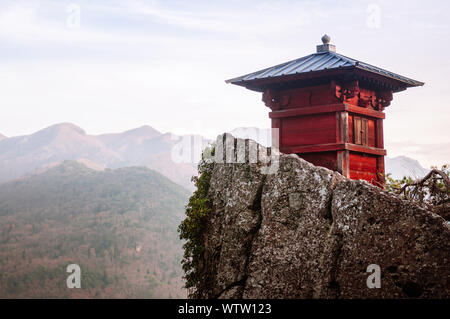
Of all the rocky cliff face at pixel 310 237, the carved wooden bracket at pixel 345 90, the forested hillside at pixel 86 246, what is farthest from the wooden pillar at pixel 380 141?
the forested hillside at pixel 86 246

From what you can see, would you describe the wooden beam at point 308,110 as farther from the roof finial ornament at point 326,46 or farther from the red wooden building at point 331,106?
the roof finial ornament at point 326,46

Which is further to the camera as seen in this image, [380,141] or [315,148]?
[380,141]

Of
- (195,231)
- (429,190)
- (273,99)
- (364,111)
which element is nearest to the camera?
(195,231)

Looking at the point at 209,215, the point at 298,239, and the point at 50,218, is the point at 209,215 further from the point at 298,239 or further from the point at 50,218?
the point at 50,218

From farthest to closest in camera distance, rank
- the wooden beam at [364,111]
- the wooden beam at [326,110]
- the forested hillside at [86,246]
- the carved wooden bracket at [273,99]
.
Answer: the forested hillside at [86,246], the carved wooden bracket at [273,99], the wooden beam at [364,111], the wooden beam at [326,110]

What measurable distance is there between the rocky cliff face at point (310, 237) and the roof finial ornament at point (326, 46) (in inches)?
204

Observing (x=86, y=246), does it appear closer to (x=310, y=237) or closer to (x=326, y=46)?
(x=326, y=46)

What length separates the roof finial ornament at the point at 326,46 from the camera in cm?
1511

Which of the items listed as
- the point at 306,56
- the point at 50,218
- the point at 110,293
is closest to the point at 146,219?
the point at 50,218

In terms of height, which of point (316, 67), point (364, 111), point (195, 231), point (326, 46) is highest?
point (326, 46)

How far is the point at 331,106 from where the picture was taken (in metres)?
13.4

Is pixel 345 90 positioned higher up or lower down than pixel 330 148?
higher up

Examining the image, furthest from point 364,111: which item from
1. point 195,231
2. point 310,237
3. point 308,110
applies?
point 195,231

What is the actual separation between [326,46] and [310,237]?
7.32 metres
